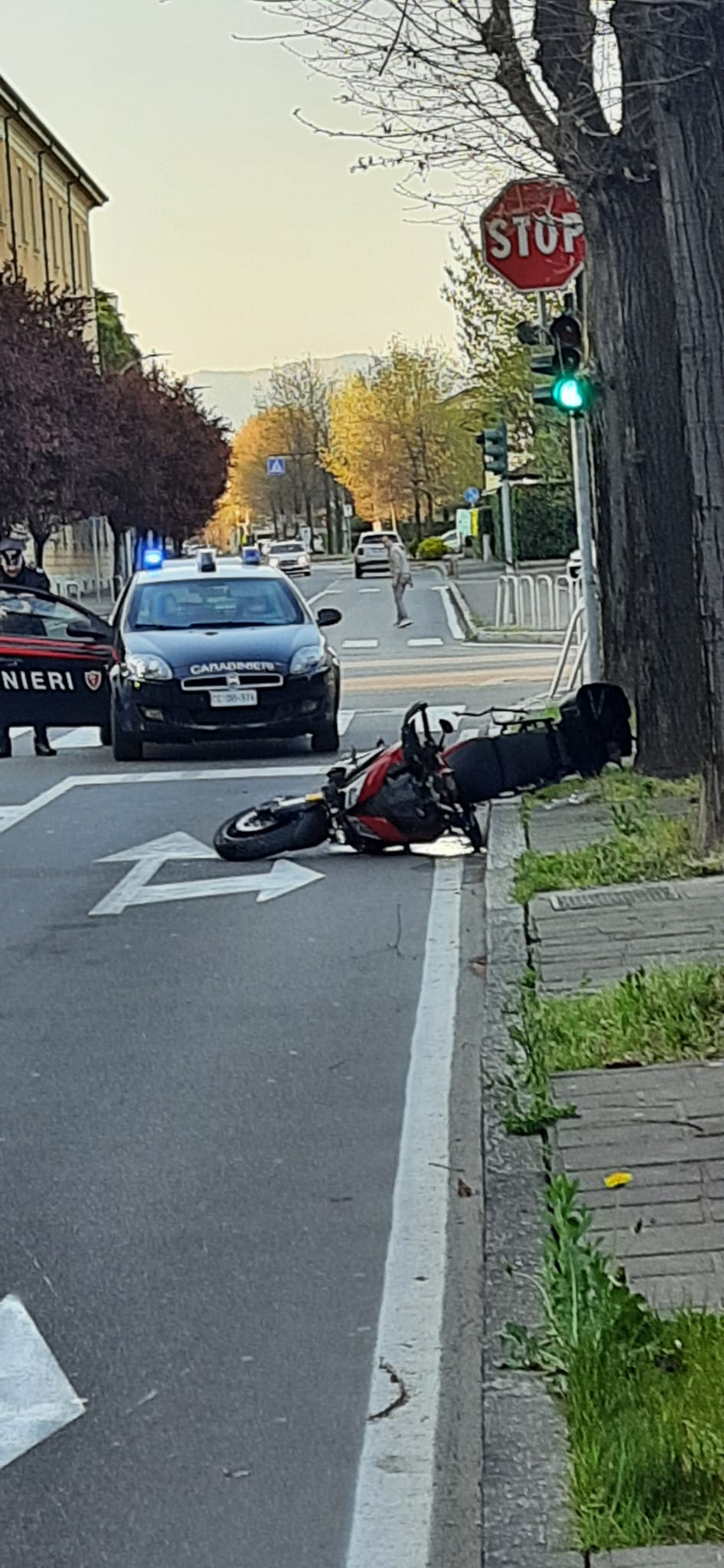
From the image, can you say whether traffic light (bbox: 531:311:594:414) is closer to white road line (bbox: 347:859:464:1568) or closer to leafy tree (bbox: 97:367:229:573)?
white road line (bbox: 347:859:464:1568)

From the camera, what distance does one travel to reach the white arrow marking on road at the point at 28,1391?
4.48 m

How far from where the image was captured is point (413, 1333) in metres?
4.99

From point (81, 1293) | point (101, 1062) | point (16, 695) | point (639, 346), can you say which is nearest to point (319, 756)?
point (16, 695)

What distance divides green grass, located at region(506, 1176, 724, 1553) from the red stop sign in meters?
11.5

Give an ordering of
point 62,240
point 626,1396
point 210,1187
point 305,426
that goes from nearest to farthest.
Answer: point 626,1396
point 210,1187
point 62,240
point 305,426

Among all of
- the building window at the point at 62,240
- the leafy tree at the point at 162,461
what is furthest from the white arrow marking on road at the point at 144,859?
the building window at the point at 62,240

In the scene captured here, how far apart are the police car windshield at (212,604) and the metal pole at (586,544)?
282cm

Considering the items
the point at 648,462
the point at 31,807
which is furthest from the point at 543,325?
the point at 31,807

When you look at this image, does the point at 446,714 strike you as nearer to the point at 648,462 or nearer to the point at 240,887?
the point at 648,462

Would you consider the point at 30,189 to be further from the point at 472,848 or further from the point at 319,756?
the point at 472,848

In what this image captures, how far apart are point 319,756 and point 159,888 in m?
6.01

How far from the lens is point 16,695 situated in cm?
1806

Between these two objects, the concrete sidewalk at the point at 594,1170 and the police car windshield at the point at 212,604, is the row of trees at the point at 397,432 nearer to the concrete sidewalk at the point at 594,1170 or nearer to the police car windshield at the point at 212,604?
the police car windshield at the point at 212,604

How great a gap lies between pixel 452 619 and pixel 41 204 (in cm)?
3658
